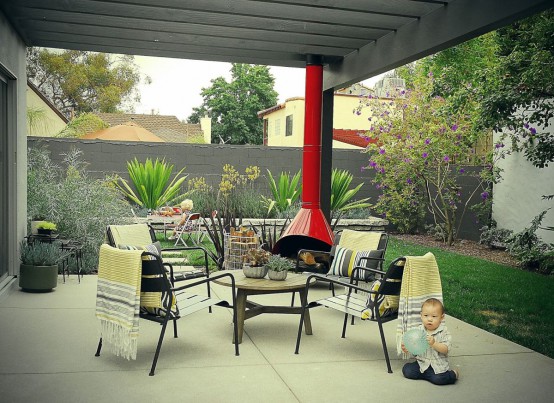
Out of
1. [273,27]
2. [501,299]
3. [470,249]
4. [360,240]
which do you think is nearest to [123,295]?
[360,240]

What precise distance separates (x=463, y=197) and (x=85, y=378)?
9932 mm

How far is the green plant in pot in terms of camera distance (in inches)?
274

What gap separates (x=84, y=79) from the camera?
39.2 meters

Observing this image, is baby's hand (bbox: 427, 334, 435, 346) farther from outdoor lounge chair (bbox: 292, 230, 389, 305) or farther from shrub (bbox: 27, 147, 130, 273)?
shrub (bbox: 27, 147, 130, 273)

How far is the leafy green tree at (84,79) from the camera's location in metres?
38.1

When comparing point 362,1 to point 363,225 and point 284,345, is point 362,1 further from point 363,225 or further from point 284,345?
point 363,225

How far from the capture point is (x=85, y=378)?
425 cm

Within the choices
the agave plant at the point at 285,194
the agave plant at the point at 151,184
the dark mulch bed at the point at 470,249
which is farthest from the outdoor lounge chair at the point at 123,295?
the agave plant at the point at 151,184

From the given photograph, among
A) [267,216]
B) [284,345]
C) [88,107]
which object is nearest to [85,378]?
[284,345]

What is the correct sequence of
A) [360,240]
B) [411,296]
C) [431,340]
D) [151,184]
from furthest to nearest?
[151,184], [360,240], [411,296], [431,340]

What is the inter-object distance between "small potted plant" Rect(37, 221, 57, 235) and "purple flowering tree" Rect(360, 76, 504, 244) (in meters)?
6.78

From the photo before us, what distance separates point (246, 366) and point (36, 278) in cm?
335

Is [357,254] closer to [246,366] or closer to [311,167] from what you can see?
[246,366]

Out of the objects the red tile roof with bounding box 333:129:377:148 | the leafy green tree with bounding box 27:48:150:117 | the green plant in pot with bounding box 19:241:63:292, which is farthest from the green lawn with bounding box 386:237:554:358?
the leafy green tree with bounding box 27:48:150:117
